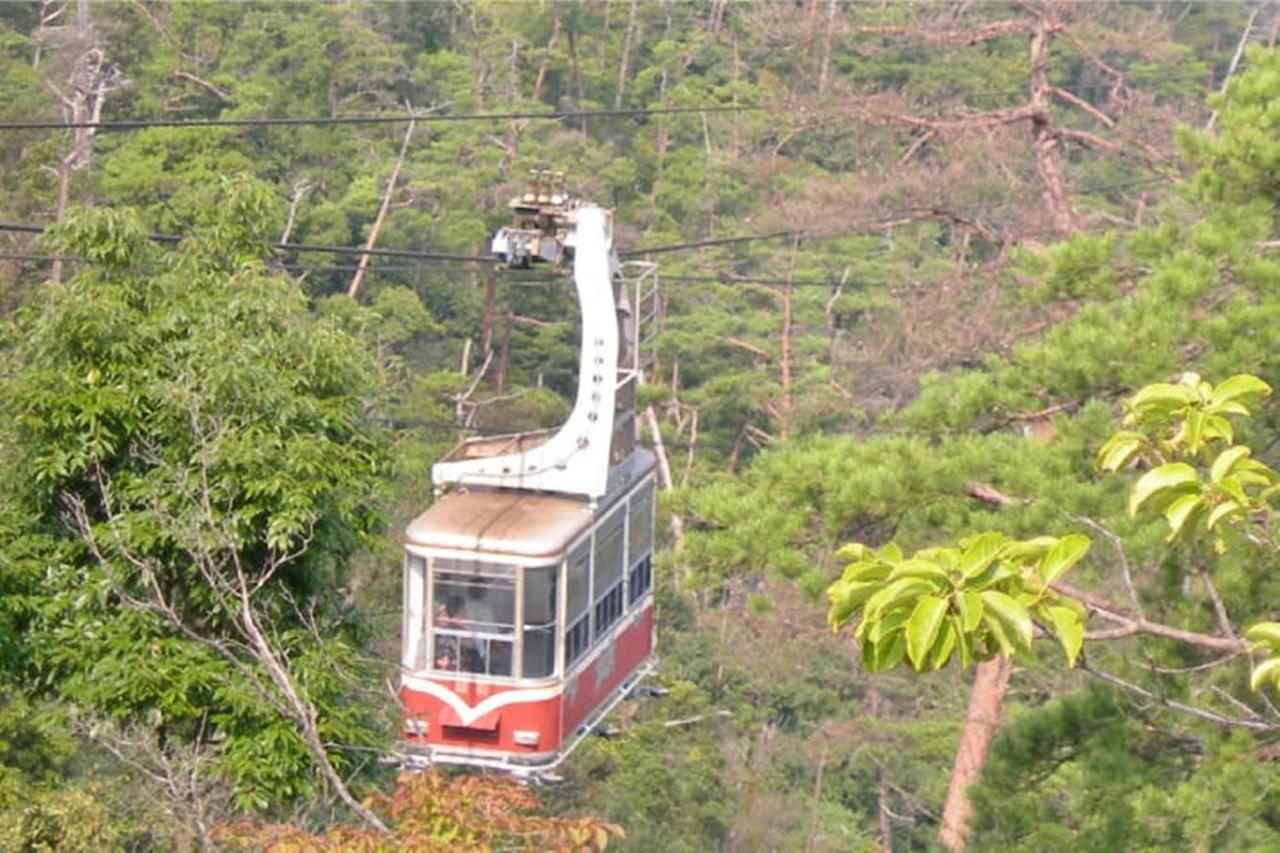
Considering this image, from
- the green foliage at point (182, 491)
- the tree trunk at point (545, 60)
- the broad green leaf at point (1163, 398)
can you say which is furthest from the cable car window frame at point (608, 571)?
the tree trunk at point (545, 60)

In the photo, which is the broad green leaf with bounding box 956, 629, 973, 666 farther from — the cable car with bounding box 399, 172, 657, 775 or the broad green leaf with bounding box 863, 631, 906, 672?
the cable car with bounding box 399, 172, 657, 775

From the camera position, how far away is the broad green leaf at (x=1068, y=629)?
3.03 metres

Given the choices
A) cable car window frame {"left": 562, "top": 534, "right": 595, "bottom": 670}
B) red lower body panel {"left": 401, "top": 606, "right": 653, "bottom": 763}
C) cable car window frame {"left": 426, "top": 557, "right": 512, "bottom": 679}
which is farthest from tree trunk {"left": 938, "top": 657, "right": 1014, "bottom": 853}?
cable car window frame {"left": 426, "top": 557, "right": 512, "bottom": 679}

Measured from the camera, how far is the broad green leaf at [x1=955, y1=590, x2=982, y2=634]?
3.00 m

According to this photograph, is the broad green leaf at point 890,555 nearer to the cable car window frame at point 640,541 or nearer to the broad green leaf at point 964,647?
the broad green leaf at point 964,647

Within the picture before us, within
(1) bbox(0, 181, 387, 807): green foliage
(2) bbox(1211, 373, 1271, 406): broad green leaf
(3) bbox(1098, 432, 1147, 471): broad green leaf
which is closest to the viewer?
(2) bbox(1211, 373, 1271, 406): broad green leaf

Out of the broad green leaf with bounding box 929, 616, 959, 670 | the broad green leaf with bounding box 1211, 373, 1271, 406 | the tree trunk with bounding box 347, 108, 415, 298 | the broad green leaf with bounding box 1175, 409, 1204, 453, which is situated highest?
the broad green leaf with bounding box 1211, 373, 1271, 406

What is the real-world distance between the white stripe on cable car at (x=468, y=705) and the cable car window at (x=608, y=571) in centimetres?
65

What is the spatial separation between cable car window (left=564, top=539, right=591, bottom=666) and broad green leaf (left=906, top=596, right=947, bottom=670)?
586cm

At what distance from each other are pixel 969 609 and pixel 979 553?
13 cm

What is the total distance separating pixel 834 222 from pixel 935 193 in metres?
1.43

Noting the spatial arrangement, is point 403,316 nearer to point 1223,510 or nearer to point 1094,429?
point 1094,429

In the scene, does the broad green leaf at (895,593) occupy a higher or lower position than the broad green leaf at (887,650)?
higher

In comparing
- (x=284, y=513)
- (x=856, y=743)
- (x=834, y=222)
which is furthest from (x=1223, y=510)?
(x=856, y=743)
